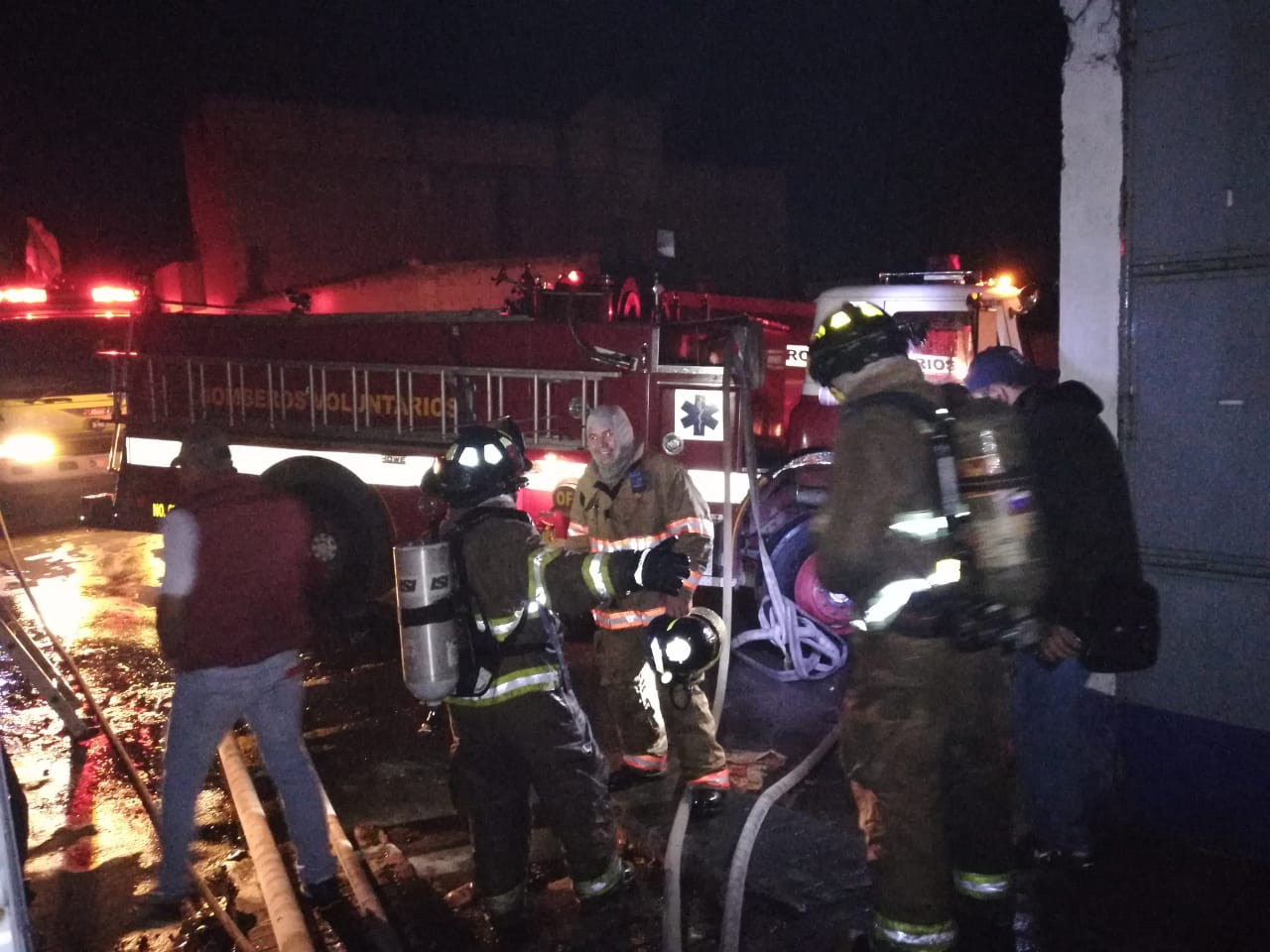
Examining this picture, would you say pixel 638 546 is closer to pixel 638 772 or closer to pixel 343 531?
pixel 638 772

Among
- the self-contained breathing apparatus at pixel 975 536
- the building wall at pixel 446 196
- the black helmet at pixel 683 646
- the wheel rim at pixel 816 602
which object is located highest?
the building wall at pixel 446 196

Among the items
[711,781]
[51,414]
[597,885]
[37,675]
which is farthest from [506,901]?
[51,414]

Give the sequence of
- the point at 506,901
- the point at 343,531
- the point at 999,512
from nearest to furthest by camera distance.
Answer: the point at 999,512 → the point at 506,901 → the point at 343,531

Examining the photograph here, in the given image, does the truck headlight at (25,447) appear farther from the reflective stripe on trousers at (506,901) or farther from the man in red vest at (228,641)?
the reflective stripe on trousers at (506,901)

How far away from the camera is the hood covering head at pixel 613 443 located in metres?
4.00

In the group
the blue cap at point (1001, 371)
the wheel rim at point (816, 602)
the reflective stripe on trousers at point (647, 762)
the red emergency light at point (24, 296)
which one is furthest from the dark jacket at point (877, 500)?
the red emergency light at point (24, 296)

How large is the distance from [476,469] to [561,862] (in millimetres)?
1696

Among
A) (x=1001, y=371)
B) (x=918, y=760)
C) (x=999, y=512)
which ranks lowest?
(x=918, y=760)

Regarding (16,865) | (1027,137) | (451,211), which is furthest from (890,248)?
(16,865)

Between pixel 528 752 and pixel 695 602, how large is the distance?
3758mm

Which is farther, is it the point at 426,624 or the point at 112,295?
the point at 112,295

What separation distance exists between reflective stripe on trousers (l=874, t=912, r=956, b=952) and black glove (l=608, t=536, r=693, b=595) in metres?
1.03

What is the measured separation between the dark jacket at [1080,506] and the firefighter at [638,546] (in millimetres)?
1341

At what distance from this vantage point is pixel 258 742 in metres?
3.49
